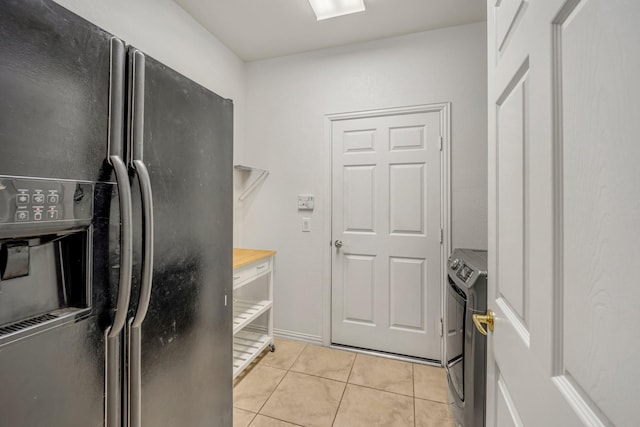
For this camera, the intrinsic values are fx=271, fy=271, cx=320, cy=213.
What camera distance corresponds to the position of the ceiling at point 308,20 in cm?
189

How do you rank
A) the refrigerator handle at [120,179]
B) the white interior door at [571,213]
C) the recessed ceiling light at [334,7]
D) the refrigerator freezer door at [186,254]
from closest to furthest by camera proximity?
the white interior door at [571,213] → the refrigerator handle at [120,179] → the refrigerator freezer door at [186,254] → the recessed ceiling light at [334,7]

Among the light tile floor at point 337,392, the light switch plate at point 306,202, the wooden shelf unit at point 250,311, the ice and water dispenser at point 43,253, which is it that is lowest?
the light tile floor at point 337,392

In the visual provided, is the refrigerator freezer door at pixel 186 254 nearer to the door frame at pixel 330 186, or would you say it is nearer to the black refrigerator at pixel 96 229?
the black refrigerator at pixel 96 229

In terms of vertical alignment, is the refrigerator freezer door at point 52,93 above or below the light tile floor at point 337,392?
above

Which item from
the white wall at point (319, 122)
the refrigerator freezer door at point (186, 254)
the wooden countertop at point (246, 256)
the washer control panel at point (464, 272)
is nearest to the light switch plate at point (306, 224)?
the white wall at point (319, 122)

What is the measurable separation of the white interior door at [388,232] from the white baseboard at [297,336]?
0.50 ft

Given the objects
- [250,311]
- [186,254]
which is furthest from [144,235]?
[250,311]

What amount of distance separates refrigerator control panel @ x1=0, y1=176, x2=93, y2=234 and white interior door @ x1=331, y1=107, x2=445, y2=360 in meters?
1.85

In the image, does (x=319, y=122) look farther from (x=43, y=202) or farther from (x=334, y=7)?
(x=43, y=202)

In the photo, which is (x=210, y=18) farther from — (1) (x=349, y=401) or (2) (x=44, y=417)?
(1) (x=349, y=401)

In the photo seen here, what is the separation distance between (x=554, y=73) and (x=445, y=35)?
2051mm

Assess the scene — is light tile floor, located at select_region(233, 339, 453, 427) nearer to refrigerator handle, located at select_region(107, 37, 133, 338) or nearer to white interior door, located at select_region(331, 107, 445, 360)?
white interior door, located at select_region(331, 107, 445, 360)

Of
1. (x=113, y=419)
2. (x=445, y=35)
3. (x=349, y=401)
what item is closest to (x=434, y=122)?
(x=445, y=35)

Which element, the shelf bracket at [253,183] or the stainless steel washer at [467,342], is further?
the shelf bracket at [253,183]
